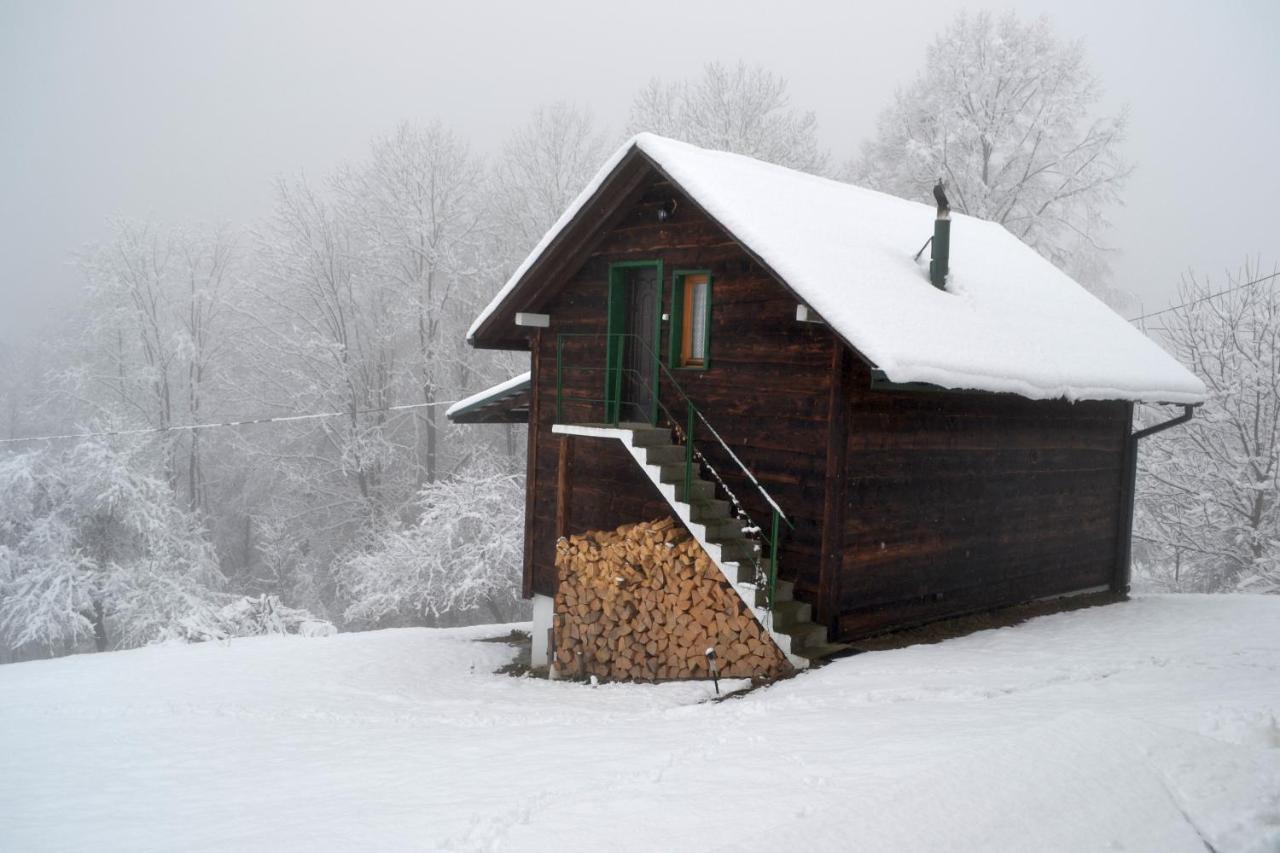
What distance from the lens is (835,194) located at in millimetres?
12820

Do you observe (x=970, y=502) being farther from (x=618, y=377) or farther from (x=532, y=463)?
(x=532, y=463)

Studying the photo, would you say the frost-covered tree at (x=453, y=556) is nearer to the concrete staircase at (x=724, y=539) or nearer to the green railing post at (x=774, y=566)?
the concrete staircase at (x=724, y=539)

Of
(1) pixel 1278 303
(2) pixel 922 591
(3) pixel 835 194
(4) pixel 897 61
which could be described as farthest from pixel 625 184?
(4) pixel 897 61

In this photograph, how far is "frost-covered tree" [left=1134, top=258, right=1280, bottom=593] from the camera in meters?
19.0

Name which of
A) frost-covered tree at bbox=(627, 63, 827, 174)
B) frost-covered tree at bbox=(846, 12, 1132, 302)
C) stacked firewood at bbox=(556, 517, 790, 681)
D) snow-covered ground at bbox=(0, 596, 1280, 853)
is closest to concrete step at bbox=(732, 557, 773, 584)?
stacked firewood at bbox=(556, 517, 790, 681)

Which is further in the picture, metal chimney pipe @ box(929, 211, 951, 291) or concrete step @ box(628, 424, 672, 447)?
metal chimney pipe @ box(929, 211, 951, 291)

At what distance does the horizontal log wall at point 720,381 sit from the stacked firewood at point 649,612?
1.60 feet

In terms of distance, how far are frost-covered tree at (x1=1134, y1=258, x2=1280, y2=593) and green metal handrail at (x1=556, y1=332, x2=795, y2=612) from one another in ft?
44.9

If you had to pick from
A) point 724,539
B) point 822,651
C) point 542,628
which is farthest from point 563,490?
point 822,651

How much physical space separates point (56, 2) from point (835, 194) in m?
223

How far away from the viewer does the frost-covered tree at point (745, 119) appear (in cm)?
2638

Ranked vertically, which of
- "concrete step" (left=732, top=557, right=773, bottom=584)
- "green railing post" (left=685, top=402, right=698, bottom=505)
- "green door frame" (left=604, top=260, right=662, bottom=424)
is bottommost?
"concrete step" (left=732, top=557, right=773, bottom=584)

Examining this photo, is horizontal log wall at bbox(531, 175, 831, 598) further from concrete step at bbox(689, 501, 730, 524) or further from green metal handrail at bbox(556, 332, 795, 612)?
concrete step at bbox(689, 501, 730, 524)

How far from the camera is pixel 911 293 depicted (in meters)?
10.4
